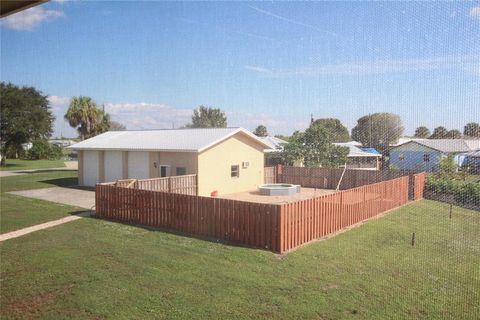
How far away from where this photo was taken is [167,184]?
10648 millimetres

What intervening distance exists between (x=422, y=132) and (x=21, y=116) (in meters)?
28.1

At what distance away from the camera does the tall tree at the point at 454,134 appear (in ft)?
8.49

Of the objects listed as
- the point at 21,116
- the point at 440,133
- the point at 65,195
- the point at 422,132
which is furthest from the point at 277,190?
the point at 21,116

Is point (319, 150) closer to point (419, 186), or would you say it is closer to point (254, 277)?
point (419, 186)

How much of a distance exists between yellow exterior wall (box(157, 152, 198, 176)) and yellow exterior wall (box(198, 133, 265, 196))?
19 cm

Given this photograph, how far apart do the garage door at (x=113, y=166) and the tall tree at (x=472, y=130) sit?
41.4ft

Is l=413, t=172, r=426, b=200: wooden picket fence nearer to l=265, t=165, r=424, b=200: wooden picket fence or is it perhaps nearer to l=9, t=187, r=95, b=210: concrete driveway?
l=9, t=187, r=95, b=210: concrete driveway

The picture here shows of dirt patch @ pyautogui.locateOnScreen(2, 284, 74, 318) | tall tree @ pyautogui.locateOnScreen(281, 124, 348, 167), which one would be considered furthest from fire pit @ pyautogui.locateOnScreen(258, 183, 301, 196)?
dirt patch @ pyautogui.locateOnScreen(2, 284, 74, 318)

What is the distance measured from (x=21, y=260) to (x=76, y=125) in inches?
854

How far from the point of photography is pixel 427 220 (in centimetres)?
421

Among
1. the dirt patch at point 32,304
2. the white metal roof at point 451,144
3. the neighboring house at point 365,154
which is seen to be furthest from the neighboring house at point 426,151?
the dirt patch at point 32,304

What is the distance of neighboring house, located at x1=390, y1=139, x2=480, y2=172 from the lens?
2.62 metres

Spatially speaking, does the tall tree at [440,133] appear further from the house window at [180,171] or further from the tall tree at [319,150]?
the house window at [180,171]

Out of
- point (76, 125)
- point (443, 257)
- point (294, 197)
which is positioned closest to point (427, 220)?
point (443, 257)
